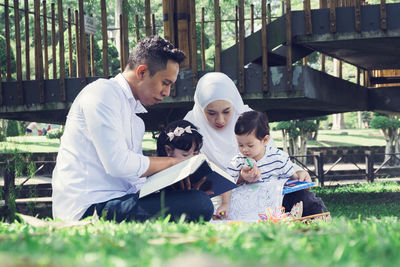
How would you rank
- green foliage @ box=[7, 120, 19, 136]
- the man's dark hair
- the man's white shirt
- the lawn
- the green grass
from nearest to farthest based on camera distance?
the green grass < the man's white shirt < the man's dark hair < the lawn < green foliage @ box=[7, 120, 19, 136]

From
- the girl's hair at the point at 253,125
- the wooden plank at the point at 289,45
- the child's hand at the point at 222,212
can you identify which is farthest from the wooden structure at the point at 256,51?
the child's hand at the point at 222,212

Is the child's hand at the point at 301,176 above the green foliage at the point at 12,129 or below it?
above

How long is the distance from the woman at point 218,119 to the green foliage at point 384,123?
1838 centimetres

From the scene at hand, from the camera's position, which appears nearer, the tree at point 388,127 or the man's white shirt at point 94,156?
the man's white shirt at point 94,156

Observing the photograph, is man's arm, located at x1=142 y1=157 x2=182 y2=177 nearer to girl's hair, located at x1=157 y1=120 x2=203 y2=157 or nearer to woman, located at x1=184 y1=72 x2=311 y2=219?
girl's hair, located at x1=157 y1=120 x2=203 y2=157

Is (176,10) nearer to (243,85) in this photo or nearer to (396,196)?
(243,85)

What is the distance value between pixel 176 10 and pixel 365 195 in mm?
5597

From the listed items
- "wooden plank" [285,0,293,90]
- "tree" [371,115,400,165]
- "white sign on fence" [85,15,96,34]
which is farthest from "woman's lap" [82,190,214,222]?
"tree" [371,115,400,165]

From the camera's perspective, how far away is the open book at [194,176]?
3660 mm

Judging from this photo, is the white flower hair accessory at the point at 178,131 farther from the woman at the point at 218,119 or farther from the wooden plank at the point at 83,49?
the wooden plank at the point at 83,49

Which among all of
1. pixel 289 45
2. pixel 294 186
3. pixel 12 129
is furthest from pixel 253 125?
pixel 12 129

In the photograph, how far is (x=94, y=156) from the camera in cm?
418

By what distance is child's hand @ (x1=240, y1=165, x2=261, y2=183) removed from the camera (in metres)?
4.82

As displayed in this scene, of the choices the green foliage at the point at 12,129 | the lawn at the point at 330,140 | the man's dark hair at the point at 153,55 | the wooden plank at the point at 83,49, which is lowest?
the lawn at the point at 330,140
